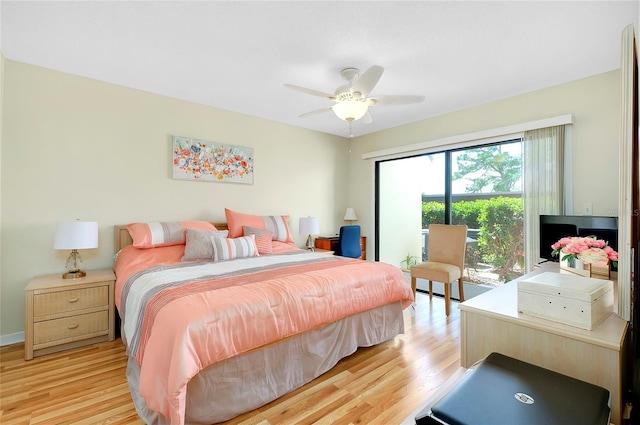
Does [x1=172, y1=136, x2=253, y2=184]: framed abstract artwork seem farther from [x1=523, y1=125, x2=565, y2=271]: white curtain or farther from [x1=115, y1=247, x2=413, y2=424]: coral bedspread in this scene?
[x1=523, y1=125, x2=565, y2=271]: white curtain

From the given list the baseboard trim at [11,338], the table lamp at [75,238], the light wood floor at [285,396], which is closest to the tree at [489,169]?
the light wood floor at [285,396]

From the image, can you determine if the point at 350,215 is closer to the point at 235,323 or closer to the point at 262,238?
the point at 262,238

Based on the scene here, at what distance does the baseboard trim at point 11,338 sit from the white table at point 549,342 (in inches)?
142

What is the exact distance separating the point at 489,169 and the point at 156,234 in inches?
155

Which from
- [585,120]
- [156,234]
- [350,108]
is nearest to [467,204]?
[585,120]

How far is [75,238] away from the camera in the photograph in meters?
2.46

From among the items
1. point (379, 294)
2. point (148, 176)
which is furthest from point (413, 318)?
point (148, 176)

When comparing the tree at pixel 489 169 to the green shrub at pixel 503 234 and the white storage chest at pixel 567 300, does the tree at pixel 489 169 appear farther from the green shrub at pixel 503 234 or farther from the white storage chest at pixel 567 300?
the white storage chest at pixel 567 300

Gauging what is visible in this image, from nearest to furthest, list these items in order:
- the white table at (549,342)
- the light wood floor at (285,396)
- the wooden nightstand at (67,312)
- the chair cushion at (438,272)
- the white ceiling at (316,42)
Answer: the white table at (549,342), the light wood floor at (285,396), the white ceiling at (316,42), the wooden nightstand at (67,312), the chair cushion at (438,272)

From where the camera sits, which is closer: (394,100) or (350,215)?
(394,100)

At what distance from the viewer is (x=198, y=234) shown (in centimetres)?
290

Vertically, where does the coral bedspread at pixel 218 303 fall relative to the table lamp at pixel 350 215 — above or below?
below

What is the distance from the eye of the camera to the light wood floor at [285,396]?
1.67 m

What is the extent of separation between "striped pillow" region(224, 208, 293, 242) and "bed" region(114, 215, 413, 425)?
0.64 m
